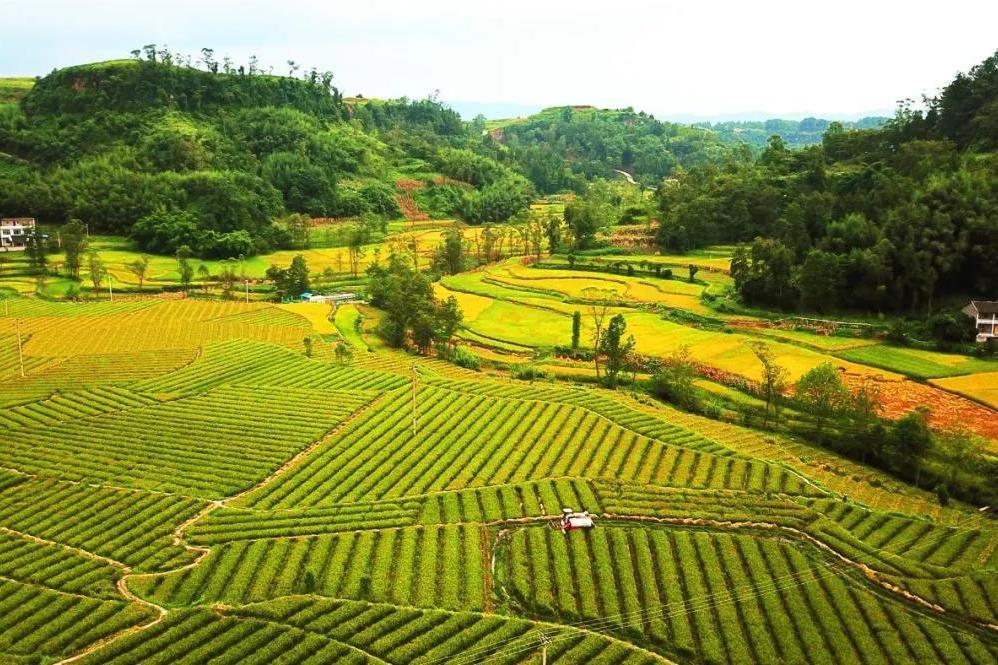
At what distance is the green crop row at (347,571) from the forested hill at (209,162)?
74923mm

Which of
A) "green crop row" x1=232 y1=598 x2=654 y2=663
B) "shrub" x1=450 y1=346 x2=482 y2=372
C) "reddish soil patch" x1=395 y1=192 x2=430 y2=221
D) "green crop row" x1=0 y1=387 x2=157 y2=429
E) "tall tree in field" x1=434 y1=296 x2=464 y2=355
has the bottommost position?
"green crop row" x1=232 y1=598 x2=654 y2=663

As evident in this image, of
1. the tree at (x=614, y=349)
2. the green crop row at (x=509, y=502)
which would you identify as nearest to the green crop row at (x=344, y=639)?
the green crop row at (x=509, y=502)

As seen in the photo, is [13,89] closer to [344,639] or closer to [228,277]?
[228,277]

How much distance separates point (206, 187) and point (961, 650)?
108 meters

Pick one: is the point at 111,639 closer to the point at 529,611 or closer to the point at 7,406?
the point at 529,611

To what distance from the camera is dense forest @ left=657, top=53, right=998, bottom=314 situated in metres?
64.2

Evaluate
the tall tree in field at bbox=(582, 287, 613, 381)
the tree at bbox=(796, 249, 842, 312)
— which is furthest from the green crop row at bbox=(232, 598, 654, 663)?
the tree at bbox=(796, 249, 842, 312)

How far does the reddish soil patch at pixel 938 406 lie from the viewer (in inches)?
1642

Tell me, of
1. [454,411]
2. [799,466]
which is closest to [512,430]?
[454,411]

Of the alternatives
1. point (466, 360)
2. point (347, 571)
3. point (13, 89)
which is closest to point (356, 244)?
point (466, 360)

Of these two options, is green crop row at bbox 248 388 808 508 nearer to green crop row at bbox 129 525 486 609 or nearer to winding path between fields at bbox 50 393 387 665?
winding path between fields at bbox 50 393 387 665

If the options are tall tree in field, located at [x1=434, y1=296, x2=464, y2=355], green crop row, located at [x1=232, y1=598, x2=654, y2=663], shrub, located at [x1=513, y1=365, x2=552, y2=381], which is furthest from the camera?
tall tree in field, located at [x1=434, y1=296, x2=464, y2=355]

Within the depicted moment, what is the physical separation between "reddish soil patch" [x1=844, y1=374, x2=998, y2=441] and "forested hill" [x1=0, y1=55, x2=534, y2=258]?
78.8m

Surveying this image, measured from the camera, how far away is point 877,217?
73188 millimetres
